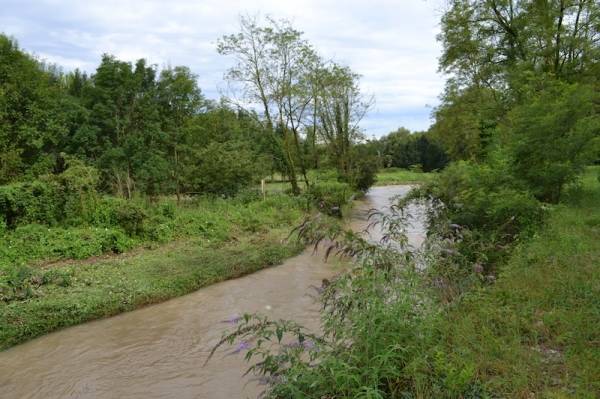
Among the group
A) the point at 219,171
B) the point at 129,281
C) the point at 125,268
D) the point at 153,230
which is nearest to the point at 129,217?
the point at 153,230

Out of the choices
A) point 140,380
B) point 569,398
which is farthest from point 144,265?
point 569,398

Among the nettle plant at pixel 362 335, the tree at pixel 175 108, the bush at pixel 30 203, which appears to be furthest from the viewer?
the tree at pixel 175 108

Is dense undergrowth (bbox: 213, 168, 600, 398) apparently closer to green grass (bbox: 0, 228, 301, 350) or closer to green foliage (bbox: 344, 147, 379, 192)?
green grass (bbox: 0, 228, 301, 350)

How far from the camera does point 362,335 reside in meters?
3.05

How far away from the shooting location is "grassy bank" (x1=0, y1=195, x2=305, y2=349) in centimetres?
711

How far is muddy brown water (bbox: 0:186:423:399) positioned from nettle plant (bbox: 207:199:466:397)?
73 centimetres

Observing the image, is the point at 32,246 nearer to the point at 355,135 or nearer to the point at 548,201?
the point at 548,201

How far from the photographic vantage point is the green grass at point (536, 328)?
289 centimetres

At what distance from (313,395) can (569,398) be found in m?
1.57

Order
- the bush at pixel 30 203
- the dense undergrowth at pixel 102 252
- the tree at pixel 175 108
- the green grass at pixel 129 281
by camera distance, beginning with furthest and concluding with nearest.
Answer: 1. the tree at pixel 175 108
2. the bush at pixel 30 203
3. the dense undergrowth at pixel 102 252
4. the green grass at pixel 129 281

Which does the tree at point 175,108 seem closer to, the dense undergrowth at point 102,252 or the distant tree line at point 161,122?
the distant tree line at point 161,122

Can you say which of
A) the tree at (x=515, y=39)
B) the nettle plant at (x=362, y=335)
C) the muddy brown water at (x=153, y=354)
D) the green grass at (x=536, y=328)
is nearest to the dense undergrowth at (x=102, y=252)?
the muddy brown water at (x=153, y=354)

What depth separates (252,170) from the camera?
19.1 metres

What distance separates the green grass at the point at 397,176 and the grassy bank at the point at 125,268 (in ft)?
87.0
